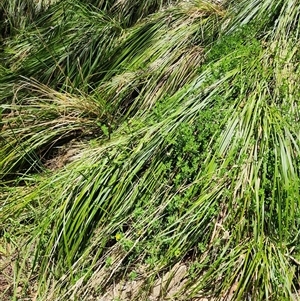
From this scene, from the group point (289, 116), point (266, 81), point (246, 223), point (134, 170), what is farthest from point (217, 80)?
point (246, 223)

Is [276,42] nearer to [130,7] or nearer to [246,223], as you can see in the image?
[246,223]

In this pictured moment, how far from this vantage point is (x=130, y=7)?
14.0 feet

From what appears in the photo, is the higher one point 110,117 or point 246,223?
point 246,223

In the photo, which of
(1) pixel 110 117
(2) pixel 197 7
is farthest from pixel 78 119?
(2) pixel 197 7

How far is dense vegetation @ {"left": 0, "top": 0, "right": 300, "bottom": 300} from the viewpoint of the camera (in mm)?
2410

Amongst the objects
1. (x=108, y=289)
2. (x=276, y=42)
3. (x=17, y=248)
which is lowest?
(x=17, y=248)

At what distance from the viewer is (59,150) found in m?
3.55

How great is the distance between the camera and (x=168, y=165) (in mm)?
2736

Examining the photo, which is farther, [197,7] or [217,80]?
[197,7]

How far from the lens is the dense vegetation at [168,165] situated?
2410mm

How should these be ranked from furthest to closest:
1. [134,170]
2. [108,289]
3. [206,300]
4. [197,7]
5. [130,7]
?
[130,7], [197,7], [134,170], [108,289], [206,300]

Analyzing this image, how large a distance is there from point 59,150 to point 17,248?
870mm

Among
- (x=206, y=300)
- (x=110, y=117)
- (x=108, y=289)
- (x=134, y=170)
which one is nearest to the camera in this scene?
(x=206, y=300)

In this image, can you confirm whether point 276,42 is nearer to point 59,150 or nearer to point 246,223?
point 246,223
